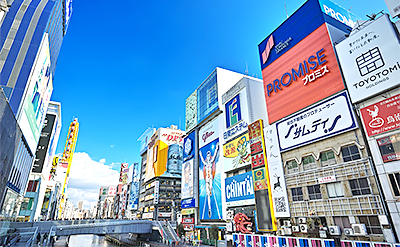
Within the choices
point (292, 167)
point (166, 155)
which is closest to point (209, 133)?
point (292, 167)

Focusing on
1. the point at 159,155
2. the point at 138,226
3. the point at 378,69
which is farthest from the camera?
the point at 159,155

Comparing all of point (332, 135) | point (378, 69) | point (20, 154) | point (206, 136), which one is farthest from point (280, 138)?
point (20, 154)

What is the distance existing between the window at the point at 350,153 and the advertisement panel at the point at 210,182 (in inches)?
1028

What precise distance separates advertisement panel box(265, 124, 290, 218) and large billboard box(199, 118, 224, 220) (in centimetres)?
1530

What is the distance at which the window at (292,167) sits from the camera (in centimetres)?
2920

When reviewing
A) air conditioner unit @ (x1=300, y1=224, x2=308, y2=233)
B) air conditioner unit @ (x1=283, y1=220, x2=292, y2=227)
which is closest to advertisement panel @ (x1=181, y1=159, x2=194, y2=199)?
air conditioner unit @ (x1=283, y1=220, x2=292, y2=227)

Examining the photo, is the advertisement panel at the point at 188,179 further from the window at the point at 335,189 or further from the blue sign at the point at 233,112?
the window at the point at 335,189

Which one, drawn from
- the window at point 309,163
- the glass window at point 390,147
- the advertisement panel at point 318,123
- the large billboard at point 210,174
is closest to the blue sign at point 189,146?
the large billboard at point 210,174

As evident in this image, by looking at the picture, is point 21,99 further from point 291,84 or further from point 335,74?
point 335,74

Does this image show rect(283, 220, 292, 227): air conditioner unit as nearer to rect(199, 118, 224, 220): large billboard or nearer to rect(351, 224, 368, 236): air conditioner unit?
rect(351, 224, 368, 236): air conditioner unit

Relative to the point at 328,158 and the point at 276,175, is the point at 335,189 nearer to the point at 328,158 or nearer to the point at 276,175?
the point at 328,158

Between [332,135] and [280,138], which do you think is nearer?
[332,135]

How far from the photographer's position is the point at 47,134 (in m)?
71.3

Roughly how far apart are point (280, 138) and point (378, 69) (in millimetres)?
13504
